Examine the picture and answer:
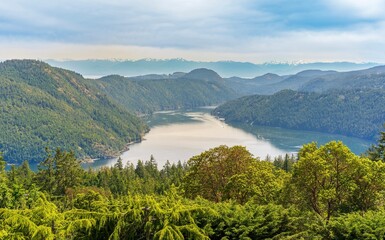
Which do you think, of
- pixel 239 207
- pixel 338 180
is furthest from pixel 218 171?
pixel 239 207

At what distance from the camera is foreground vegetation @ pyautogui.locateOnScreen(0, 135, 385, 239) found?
39.8 feet

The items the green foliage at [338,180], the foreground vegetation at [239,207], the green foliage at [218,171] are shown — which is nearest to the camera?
the foreground vegetation at [239,207]

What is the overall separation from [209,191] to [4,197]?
22.7 m

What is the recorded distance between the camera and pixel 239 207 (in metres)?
17.2

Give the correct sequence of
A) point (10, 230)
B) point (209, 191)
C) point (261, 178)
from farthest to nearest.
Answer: point (209, 191) < point (261, 178) < point (10, 230)

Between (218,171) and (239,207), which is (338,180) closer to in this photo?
(239,207)

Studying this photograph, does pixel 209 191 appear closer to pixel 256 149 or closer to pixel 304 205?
pixel 304 205

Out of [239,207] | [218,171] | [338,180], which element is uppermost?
[338,180]

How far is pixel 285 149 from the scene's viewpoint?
165000 millimetres

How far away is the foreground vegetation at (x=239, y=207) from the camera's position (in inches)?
478

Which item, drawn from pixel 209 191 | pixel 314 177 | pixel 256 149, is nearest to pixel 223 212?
pixel 314 177

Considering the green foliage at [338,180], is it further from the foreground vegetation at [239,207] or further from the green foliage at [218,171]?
the green foliage at [218,171]

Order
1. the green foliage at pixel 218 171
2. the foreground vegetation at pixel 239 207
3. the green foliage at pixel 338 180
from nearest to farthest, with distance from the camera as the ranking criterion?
the foreground vegetation at pixel 239 207 → the green foliage at pixel 338 180 → the green foliage at pixel 218 171

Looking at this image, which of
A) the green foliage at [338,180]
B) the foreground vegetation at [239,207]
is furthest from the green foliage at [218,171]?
the green foliage at [338,180]
